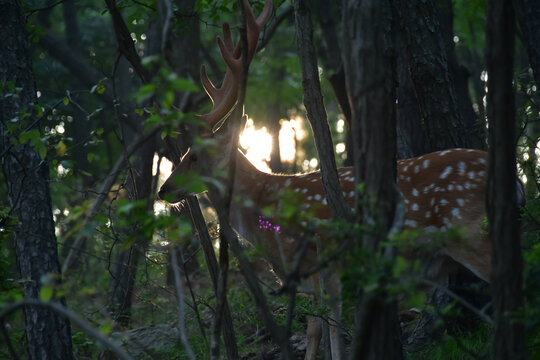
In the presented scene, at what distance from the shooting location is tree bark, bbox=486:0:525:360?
8.11 ft

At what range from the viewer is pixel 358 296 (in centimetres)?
276

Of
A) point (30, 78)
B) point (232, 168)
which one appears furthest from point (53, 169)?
point (232, 168)

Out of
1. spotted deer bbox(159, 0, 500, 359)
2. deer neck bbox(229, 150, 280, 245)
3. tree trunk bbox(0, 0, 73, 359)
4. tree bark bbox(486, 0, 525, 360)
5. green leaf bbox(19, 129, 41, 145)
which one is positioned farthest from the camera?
deer neck bbox(229, 150, 280, 245)

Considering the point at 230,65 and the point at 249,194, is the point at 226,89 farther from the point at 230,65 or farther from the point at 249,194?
the point at 249,194

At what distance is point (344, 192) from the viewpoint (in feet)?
18.1

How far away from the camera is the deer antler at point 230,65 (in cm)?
544

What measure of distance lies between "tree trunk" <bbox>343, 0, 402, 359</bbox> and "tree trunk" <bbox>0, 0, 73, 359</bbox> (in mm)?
2908

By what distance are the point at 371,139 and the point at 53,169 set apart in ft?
11.5

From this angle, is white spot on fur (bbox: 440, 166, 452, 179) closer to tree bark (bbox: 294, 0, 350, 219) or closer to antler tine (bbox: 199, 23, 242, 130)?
tree bark (bbox: 294, 0, 350, 219)

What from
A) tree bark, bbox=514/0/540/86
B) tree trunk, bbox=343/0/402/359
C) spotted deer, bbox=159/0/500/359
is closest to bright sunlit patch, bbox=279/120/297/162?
spotted deer, bbox=159/0/500/359

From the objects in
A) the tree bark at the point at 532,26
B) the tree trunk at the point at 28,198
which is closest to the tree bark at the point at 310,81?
the tree trunk at the point at 28,198

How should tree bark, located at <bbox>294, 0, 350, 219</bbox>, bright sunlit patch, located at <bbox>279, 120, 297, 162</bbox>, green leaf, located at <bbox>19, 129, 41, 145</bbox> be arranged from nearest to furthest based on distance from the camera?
tree bark, located at <bbox>294, 0, 350, 219</bbox> < green leaf, located at <bbox>19, 129, 41, 145</bbox> < bright sunlit patch, located at <bbox>279, 120, 297, 162</bbox>

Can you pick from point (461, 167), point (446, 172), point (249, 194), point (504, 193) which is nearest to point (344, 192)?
point (446, 172)

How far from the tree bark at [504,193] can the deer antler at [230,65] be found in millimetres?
2988
